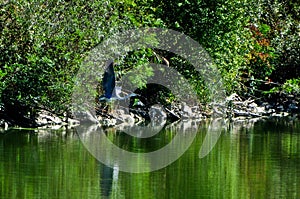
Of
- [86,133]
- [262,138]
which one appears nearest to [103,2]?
[86,133]

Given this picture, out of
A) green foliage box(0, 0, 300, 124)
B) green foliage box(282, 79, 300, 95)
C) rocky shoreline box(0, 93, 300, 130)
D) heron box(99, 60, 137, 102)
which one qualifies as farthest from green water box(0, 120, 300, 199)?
green foliage box(282, 79, 300, 95)

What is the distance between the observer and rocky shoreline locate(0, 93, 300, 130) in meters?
23.3

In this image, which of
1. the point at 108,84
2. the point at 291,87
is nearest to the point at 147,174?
the point at 108,84

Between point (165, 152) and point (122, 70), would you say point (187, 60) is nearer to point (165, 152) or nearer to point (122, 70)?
point (122, 70)

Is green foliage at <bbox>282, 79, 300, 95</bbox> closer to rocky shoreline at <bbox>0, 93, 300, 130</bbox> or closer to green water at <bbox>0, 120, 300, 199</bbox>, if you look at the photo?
rocky shoreline at <bbox>0, 93, 300, 130</bbox>

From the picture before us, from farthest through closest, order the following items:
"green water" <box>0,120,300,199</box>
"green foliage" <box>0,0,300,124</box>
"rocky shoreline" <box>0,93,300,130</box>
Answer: "rocky shoreline" <box>0,93,300,130</box> → "green foliage" <box>0,0,300,124</box> → "green water" <box>0,120,300,199</box>

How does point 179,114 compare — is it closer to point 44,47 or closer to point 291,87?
point 291,87

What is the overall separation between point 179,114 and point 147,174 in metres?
12.9

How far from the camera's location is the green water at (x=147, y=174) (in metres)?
13.4

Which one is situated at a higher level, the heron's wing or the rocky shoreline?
the heron's wing

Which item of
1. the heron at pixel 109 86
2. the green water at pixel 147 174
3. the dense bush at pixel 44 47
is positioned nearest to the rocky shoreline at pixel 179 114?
the dense bush at pixel 44 47

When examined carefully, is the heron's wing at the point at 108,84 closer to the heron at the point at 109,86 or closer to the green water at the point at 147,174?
the heron at the point at 109,86

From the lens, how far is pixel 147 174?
15.1 metres

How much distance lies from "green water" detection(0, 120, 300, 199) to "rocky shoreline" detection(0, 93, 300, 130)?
191cm
